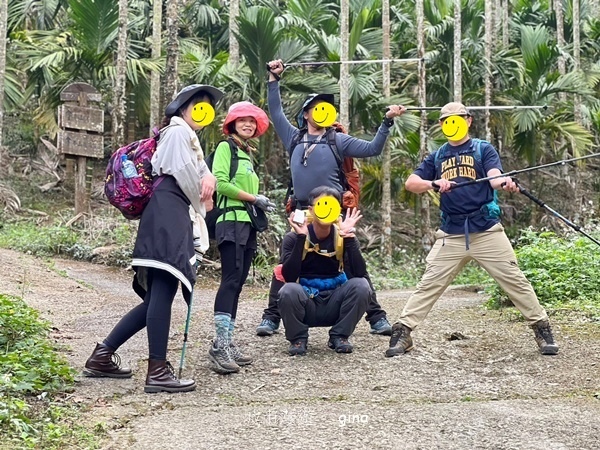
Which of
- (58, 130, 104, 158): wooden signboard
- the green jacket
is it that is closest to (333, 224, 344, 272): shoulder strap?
the green jacket

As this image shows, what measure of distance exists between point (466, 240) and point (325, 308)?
1.02 m

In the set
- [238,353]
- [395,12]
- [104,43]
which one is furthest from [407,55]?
[238,353]

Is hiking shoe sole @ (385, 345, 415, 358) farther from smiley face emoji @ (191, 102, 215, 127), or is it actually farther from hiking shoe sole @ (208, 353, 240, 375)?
smiley face emoji @ (191, 102, 215, 127)

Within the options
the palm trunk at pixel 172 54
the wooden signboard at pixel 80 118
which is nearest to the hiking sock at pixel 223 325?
the palm trunk at pixel 172 54

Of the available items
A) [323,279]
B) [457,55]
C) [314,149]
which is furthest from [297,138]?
[457,55]

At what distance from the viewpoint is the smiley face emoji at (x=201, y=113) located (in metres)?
4.35

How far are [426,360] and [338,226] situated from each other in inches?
40.2

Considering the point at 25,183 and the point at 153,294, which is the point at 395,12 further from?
the point at 153,294

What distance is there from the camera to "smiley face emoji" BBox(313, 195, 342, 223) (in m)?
4.98

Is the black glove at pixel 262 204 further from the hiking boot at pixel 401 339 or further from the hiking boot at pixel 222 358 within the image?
the hiking boot at pixel 401 339

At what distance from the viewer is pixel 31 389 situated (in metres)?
3.72

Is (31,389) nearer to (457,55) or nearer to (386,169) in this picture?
(386,169)

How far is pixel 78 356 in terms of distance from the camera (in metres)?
4.97

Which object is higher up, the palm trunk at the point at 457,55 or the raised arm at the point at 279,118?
the palm trunk at the point at 457,55
